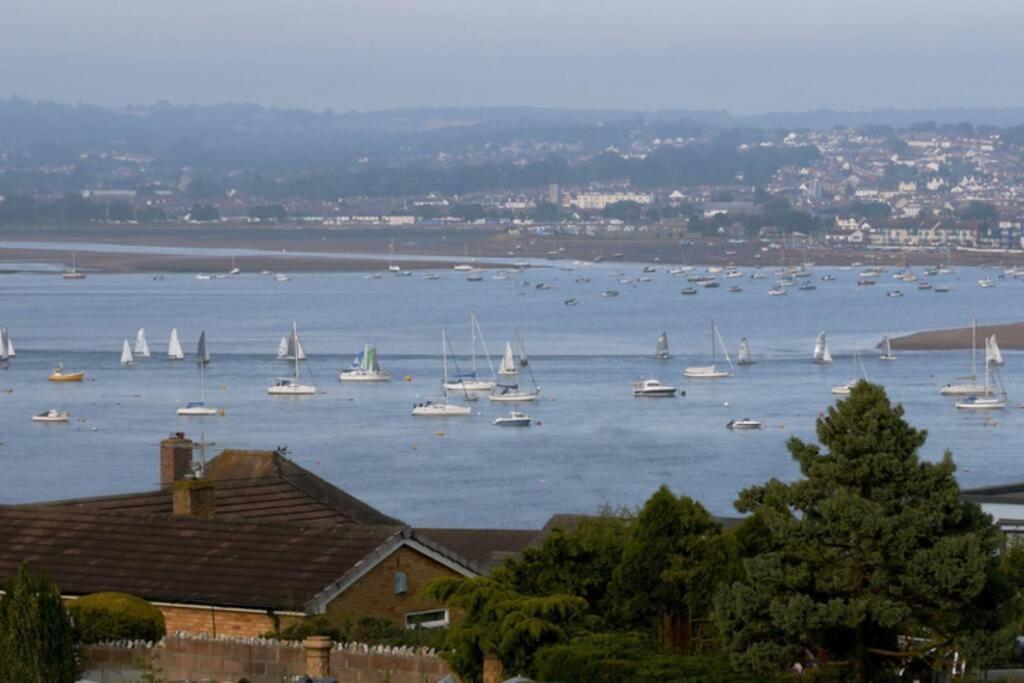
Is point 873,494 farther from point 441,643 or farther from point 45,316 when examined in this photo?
point 45,316

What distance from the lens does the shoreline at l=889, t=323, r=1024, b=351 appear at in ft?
265

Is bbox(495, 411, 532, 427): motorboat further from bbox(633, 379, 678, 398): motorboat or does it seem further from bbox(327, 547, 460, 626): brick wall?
bbox(327, 547, 460, 626): brick wall

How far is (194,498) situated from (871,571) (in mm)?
4733

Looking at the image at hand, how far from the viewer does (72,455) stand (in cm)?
4672

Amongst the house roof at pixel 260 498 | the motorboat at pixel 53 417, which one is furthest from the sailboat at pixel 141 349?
the house roof at pixel 260 498

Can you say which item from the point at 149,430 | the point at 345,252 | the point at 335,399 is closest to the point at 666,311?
the point at 335,399

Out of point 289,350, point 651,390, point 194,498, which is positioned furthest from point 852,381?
point 194,498

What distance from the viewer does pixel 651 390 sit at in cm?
6141

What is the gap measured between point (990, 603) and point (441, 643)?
6.96ft

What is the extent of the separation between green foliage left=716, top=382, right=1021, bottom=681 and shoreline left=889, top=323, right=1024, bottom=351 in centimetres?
7088

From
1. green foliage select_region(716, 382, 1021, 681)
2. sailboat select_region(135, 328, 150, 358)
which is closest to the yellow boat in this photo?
sailboat select_region(135, 328, 150, 358)

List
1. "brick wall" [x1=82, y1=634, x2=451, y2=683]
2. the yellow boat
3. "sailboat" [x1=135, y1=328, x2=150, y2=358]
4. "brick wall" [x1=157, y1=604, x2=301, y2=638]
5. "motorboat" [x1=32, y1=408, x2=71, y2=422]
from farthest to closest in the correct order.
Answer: "sailboat" [x1=135, y1=328, x2=150, y2=358], the yellow boat, "motorboat" [x1=32, y1=408, x2=71, y2=422], "brick wall" [x1=157, y1=604, x2=301, y2=638], "brick wall" [x1=82, y1=634, x2=451, y2=683]

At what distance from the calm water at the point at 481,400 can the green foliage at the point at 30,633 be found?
1681 cm

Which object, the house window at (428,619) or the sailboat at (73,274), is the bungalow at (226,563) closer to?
the house window at (428,619)
